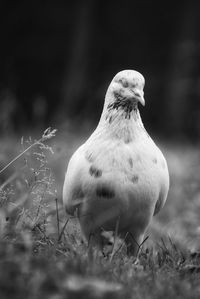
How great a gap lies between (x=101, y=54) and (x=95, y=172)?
11.1m

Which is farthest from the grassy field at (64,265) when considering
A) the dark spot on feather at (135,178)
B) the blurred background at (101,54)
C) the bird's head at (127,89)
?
the blurred background at (101,54)

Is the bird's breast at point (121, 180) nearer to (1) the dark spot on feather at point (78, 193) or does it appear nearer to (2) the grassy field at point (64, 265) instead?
(1) the dark spot on feather at point (78, 193)

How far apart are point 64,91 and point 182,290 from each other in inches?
398

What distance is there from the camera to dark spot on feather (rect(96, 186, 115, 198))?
360cm

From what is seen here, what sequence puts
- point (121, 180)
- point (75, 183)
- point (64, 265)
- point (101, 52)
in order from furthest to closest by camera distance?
point (101, 52) < point (75, 183) < point (121, 180) < point (64, 265)

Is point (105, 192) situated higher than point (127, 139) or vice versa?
point (127, 139)

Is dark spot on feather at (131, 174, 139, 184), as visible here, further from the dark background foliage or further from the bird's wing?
the dark background foliage

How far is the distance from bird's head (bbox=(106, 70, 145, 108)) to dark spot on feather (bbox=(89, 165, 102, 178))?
0.38 meters

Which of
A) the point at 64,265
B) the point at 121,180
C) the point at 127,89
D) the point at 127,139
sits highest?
the point at 127,89

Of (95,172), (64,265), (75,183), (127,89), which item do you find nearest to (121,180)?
(95,172)

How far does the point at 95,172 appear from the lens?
3.64 m

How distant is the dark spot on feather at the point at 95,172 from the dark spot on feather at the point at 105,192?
7cm

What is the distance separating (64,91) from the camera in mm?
12930

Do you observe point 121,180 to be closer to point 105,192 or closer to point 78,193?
point 105,192
